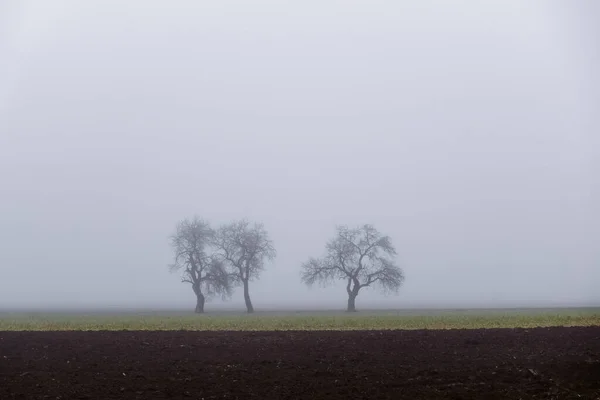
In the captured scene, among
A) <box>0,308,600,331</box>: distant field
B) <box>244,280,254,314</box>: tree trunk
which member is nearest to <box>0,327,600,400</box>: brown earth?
<box>0,308,600,331</box>: distant field

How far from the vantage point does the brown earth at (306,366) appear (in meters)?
17.2

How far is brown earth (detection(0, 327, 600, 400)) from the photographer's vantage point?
17250 mm

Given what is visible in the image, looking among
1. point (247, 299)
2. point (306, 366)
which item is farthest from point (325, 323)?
point (247, 299)

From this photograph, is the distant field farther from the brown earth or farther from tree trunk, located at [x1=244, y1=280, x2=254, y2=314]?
tree trunk, located at [x1=244, y1=280, x2=254, y2=314]

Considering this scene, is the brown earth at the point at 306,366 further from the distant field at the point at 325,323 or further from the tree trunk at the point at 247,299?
the tree trunk at the point at 247,299

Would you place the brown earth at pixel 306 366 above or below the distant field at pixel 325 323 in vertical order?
below

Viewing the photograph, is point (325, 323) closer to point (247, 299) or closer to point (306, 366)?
point (306, 366)

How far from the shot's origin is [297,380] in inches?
733

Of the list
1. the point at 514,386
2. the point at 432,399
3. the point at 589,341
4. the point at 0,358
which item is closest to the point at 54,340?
the point at 0,358

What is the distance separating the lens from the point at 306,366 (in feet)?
68.1

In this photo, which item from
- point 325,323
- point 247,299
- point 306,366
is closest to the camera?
point 306,366

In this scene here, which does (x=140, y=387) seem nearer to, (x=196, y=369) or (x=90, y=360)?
(x=196, y=369)

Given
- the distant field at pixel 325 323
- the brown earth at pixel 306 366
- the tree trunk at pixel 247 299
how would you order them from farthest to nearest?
1. the tree trunk at pixel 247 299
2. the distant field at pixel 325 323
3. the brown earth at pixel 306 366

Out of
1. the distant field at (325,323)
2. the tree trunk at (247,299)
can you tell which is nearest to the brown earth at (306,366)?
the distant field at (325,323)
